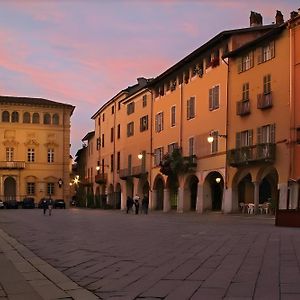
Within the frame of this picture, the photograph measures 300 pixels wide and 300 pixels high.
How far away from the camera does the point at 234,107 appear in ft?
145

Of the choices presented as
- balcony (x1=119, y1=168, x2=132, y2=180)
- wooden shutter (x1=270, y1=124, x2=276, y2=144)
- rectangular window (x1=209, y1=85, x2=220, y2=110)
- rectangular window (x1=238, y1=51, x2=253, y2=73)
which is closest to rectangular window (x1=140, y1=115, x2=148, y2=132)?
balcony (x1=119, y1=168, x2=132, y2=180)

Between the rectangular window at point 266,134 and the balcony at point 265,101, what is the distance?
4.42 feet

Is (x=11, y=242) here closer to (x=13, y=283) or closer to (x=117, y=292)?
(x=13, y=283)

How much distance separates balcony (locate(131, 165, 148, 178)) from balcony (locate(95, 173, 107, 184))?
15506 millimetres

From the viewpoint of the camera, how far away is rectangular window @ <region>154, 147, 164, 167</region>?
5901 centimetres

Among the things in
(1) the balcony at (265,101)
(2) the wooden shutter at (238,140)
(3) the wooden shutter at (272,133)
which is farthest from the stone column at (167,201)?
(3) the wooden shutter at (272,133)

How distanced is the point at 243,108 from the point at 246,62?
3.57 meters

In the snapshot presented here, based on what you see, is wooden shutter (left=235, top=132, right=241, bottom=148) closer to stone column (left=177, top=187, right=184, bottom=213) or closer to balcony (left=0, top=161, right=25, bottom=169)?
stone column (left=177, top=187, right=184, bottom=213)

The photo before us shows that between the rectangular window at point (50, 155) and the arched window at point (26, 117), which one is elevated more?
the arched window at point (26, 117)

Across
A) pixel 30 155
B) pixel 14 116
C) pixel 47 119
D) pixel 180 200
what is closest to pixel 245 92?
pixel 180 200

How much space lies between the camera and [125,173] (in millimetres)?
71562

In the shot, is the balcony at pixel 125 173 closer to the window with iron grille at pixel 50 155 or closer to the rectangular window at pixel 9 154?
the window with iron grille at pixel 50 155

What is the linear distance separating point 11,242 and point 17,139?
7505 cm

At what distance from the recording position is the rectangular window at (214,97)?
154ft
